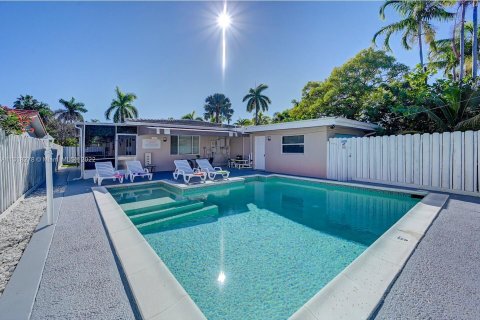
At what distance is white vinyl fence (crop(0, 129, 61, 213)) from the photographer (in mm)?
5898

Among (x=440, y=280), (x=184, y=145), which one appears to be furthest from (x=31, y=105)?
(x=440, y=280)

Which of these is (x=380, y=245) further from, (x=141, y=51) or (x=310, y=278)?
(x=141, y=51)

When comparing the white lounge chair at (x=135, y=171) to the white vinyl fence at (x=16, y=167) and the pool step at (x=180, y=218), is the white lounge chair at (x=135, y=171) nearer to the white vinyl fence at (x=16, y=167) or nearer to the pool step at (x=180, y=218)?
the white vinyl fence at (x=16, y=167)

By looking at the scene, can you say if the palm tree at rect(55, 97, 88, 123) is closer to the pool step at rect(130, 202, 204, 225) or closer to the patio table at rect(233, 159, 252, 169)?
the patio table at rect(233, 159, 252, 169)

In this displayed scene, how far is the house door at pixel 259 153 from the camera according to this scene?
17.7 meters

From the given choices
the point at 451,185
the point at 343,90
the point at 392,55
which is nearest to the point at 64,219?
the point at 451,185

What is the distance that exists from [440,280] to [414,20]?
22.1 meters

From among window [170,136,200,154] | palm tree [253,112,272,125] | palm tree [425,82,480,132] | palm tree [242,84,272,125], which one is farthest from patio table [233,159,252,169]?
palm tree [253,112,272,125]

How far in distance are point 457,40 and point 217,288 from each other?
26715 millimetres

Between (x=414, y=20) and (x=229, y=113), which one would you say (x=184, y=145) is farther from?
(x=229, y=113)

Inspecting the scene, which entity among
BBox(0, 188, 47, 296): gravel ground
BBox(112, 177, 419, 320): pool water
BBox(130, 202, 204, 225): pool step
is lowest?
BBox(112, 177, 419, 320): pool water

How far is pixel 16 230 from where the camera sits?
4.82m

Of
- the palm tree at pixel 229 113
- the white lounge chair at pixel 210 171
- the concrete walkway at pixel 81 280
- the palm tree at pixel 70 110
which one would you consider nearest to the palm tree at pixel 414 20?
the white lounge chair at pixel 210 171

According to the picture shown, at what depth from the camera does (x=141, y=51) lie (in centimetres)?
1452
